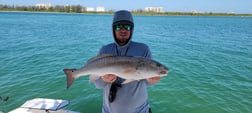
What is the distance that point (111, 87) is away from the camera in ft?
11.3

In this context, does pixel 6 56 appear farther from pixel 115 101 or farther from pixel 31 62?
pixel 115 101

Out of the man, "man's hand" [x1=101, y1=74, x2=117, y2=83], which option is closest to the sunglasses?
the man

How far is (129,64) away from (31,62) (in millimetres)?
15921

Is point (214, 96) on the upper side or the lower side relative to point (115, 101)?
lower

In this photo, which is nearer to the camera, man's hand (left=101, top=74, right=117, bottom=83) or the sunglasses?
man's hand (left=101, top=74, right=117, bottom=83)

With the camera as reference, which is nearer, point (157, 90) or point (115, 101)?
point (115, 101)

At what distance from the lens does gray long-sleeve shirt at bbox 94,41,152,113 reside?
3.47 meters

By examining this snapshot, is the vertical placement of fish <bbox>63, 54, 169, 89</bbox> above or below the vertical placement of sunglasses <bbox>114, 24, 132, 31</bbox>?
below

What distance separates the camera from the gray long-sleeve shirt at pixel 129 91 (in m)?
3.47

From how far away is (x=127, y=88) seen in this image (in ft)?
11.4

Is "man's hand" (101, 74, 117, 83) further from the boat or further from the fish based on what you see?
the boat

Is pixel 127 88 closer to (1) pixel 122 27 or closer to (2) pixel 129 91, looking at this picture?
(2) pixel 129 91

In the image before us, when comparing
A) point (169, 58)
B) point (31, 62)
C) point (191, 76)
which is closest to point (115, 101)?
point (191, 76)

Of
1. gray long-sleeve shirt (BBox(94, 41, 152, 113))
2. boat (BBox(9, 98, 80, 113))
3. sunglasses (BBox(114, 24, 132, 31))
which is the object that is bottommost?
boat (BBox(9, 98, 80, 113))
